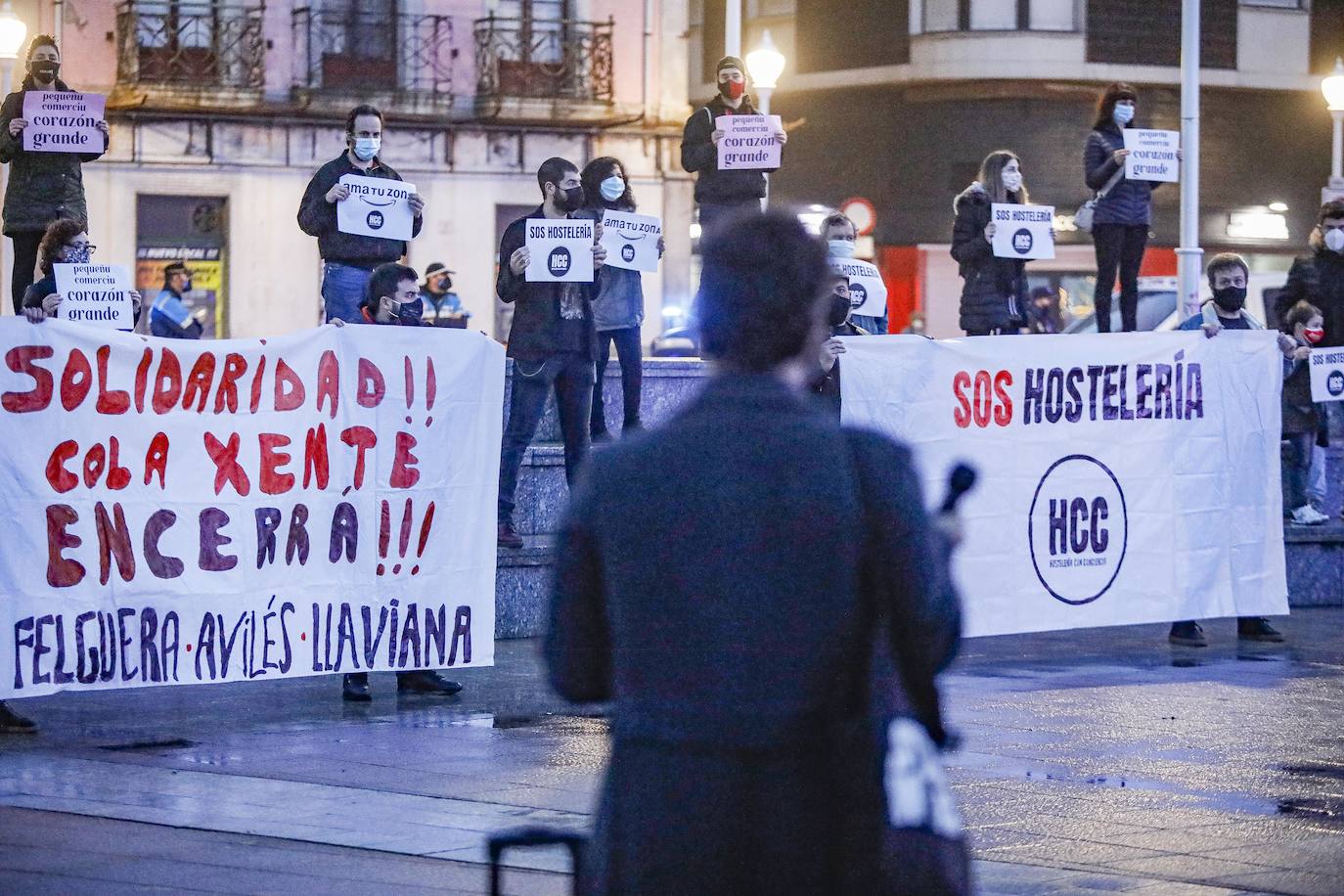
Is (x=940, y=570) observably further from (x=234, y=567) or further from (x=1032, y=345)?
(x=1032, y=345)

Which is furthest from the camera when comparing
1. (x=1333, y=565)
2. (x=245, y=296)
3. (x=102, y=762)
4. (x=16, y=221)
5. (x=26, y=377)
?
(x=245, y=296)

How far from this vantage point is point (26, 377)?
9.34 metres

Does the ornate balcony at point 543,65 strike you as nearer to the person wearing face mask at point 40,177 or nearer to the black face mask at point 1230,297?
the person wearing face mask at point 40,177

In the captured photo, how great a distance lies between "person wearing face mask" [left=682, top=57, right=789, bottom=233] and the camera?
14.8m

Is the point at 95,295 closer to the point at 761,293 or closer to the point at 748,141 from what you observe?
the point at 748,141

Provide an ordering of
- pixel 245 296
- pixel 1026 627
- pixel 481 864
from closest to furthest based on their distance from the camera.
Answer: pixel 481 864 → pixel 1026 627 → pixel 245 296

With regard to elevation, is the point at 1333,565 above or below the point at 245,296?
below

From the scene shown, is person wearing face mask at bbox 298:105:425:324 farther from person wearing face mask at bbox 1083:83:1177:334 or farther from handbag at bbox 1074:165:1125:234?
person wearing face mask at bbox 1083:83:1177:334

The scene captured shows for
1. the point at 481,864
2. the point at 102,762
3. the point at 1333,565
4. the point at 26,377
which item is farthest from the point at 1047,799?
the point at 1333,565

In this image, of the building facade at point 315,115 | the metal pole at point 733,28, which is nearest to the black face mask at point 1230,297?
the metal pole at point 733,28

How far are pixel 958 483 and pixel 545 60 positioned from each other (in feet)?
105

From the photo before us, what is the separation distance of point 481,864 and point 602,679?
11.0 feet

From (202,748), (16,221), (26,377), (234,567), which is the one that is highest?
(16,221)

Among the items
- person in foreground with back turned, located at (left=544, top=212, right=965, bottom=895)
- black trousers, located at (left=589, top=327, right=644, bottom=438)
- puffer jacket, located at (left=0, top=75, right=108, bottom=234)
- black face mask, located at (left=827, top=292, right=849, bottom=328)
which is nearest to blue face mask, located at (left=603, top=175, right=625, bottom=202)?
black trousers, located at (left=589, top=327, right=644, bottom=438)
